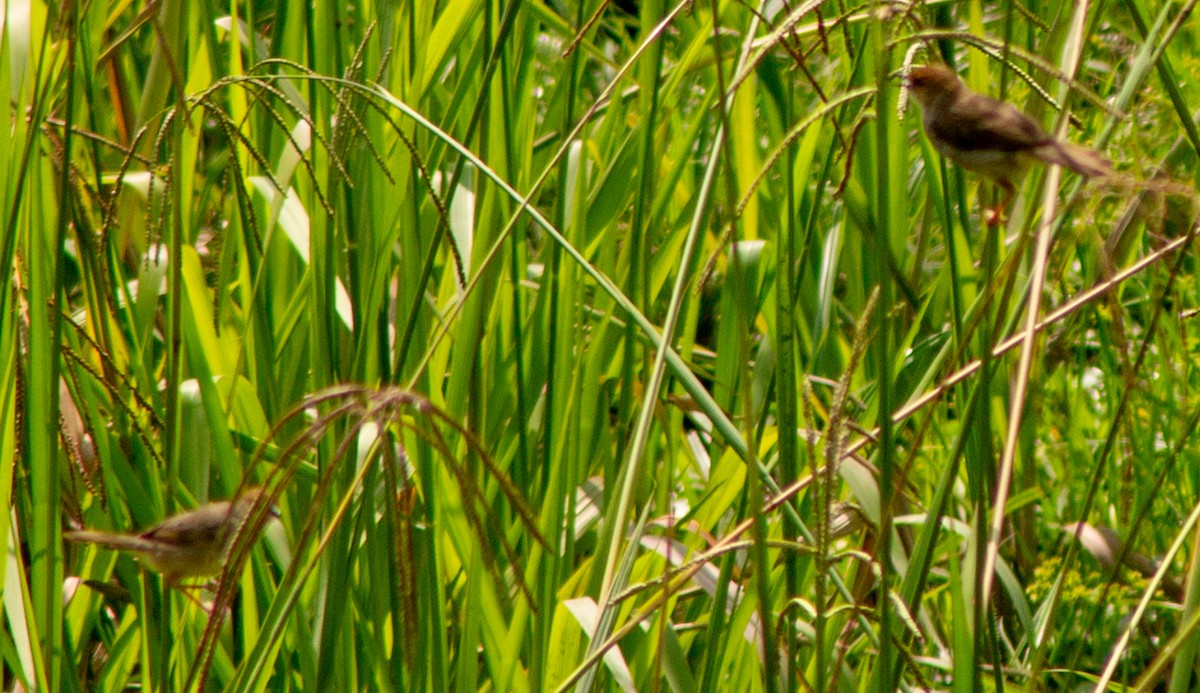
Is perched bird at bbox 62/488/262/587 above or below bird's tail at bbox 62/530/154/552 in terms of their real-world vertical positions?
below

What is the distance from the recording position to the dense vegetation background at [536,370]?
0.70m

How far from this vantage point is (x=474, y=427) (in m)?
1.01

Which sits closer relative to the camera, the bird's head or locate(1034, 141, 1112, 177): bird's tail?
locate(1034, 141, 1112, 177): bird's tail

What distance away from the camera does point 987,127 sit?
25.1 inches

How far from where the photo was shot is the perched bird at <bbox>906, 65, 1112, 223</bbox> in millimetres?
602

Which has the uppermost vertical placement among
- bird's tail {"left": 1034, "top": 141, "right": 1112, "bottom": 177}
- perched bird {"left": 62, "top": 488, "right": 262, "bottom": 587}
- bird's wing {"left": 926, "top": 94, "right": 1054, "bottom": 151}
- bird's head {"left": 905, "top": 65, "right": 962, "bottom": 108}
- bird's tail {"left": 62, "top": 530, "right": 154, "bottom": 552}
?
bird's head {"left": 905, "top": 65, "right": 962, "bottom": 108}

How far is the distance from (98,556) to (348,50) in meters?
0.50

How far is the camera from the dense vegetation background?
0.70 metres

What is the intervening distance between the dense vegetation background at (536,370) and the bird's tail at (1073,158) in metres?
0.01

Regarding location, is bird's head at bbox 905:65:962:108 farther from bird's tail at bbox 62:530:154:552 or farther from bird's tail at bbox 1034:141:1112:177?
bird's tail at bbox 62:530:154:552

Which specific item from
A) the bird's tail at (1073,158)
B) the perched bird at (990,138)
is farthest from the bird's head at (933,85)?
the bird's tail at (1073,158)

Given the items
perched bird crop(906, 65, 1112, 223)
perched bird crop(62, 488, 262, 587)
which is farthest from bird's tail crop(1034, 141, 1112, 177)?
perched bird crop(62, 488, 262, 587)

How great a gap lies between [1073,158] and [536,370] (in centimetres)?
60

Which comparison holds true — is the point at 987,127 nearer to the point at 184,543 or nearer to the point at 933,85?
the point at 933,85
